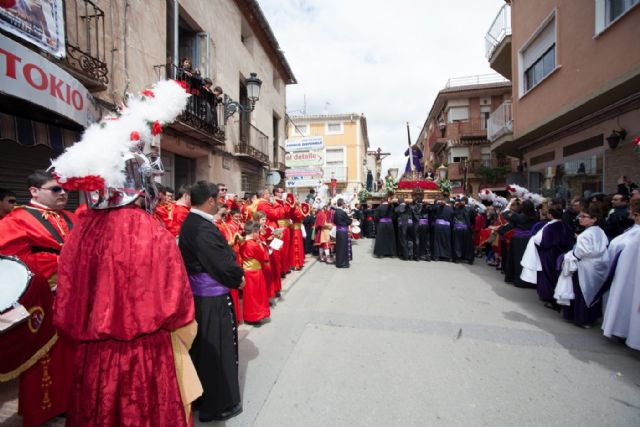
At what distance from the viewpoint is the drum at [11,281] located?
179 cm

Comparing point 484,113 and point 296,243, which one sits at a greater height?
point 484,113

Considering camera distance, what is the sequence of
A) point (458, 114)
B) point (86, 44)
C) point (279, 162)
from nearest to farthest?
1. point (86, 44)
2. point (279, 162)
3. point (458, 114)

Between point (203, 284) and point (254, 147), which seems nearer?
point (203, 284)

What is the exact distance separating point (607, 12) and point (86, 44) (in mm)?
10756

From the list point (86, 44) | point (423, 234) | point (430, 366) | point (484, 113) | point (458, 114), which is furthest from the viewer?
point (458, 114)

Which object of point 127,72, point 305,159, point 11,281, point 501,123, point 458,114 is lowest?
point 11,281

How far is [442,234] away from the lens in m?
9.68

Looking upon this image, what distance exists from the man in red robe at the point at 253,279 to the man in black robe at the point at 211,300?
1858 millimetres

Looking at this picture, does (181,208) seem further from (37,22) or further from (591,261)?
(591,261)

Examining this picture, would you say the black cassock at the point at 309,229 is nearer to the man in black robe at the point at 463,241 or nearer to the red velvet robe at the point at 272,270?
the man in black robe at the point at 463,241

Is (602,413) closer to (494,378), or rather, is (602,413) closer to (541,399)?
(541,399)

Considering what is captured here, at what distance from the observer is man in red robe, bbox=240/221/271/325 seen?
4.47 metres

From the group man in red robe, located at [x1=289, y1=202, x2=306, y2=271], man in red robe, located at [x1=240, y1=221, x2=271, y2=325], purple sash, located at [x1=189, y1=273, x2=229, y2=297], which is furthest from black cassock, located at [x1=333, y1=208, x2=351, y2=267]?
purple sash, located at [x1=189, y1=273, x2=229, y2=297]

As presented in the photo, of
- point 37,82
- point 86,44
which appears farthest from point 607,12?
point 37,82
